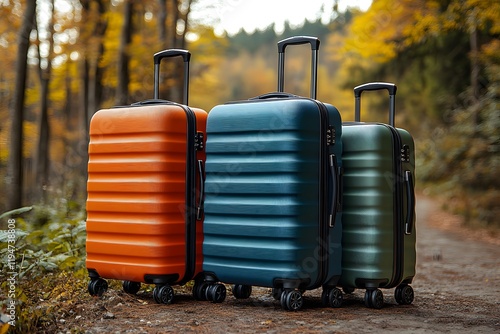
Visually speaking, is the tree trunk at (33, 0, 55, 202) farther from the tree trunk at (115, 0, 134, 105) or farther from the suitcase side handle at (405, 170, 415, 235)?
the suitcase side handle at (405, 170, 415, 235)

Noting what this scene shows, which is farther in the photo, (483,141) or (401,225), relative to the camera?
(483,141)

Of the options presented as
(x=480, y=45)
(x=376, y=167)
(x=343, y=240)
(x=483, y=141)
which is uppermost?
(x=480, y=45)

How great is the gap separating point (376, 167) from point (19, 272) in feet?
9.00

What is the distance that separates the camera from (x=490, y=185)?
602 inches

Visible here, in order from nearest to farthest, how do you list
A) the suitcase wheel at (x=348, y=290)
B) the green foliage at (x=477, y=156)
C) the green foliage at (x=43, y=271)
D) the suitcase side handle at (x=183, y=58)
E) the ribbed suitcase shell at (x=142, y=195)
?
1. the green foliage at (x=43, y=271)
2. the ribbed suitcase shell at (x=142, y=195)
3. the suitcase side handle at (x=183, y=58)
4. the suitcase wheel at (x=348, y=290)
5. the green foliage at (x=477, y=156)

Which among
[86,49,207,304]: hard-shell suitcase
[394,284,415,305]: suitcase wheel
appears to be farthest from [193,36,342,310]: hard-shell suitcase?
[394,284,415,305]: suitcase wheel

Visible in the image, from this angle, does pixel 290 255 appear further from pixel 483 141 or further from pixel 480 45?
pixel 480 45

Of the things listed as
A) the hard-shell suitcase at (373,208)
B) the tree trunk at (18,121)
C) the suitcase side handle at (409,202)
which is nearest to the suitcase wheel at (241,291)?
the hard-shell suitcase at (373,208)

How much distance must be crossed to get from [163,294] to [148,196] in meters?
0.70

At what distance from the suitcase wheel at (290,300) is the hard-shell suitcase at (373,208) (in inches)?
20.3

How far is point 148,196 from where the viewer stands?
491 cm

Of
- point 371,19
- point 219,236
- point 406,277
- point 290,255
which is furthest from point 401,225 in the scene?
point 371,19

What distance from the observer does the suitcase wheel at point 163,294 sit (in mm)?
4910

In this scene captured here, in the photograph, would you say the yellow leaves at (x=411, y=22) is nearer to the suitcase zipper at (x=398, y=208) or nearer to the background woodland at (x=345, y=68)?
the background woodland at (x=345, y=68)
